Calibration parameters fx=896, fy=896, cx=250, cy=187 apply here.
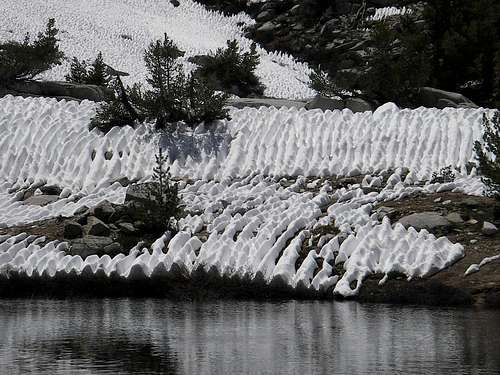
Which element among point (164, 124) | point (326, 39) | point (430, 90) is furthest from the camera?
point (326, 39)

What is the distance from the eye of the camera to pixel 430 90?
29047 millimetres

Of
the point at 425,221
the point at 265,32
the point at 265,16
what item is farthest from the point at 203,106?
the point at 265,16

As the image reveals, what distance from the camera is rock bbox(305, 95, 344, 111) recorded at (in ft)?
89.0

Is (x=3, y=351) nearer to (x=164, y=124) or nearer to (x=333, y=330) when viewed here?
(x=333, y=330)

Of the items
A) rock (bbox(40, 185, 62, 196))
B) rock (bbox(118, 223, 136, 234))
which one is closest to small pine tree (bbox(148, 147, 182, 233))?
rock (bbox(118, 223, 136, 234))

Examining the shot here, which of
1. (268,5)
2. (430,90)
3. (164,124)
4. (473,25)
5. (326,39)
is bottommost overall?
(164,124)

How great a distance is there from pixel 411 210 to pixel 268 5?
5251 centimetres

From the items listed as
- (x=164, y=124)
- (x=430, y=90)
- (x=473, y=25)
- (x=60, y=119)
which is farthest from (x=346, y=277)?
(x=473, y=25)

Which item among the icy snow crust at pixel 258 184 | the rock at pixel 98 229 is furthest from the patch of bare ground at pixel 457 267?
the rock at pixel 98 229

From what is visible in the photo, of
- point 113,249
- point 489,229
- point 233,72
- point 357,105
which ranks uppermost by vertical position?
point 233,72

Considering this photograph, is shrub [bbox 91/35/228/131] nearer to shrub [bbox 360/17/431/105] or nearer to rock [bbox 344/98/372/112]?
rock [bbox 344/98/372/112]

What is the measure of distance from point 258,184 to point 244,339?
424 inches

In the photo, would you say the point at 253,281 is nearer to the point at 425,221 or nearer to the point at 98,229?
the point at 425,221

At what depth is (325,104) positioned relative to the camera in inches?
1072
